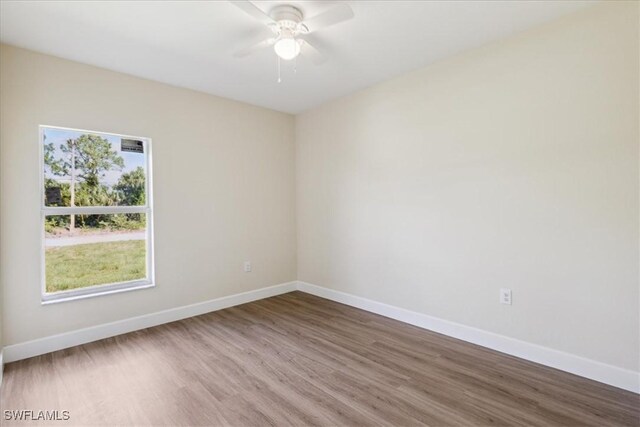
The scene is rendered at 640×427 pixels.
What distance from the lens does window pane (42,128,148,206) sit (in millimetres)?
2717

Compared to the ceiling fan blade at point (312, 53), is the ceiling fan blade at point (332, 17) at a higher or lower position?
lower

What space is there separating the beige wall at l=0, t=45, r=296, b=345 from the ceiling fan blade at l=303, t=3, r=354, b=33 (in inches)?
81.5

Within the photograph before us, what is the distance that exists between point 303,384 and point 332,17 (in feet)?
7.81

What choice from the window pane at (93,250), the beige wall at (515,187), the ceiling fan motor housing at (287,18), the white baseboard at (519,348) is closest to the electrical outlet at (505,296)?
the beige wall at (515,187)

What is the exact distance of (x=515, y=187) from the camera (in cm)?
246

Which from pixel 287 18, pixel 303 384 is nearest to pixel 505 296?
pixel 303 384

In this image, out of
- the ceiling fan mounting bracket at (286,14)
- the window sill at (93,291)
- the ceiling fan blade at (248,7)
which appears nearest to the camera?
the ceiling fan blade at (248,7)

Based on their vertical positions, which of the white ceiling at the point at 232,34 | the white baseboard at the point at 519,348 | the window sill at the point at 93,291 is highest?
the white ceiling at the point at 232,34

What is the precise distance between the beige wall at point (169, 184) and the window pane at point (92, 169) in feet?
0.42

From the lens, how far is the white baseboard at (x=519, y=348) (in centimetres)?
205

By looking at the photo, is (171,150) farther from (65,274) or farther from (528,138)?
(528,138)

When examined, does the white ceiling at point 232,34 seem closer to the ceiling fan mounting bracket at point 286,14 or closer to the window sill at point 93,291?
the ceiling fan mounting bracket at point 286,14

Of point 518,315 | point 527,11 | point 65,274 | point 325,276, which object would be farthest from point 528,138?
point 65,274

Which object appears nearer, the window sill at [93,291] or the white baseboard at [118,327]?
the white baseboard at [118,327]
